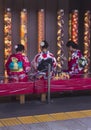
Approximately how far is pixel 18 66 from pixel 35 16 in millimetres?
3372

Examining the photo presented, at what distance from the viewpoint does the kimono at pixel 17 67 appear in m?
10.1

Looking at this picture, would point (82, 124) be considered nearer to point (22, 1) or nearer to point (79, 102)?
point (79, 102)

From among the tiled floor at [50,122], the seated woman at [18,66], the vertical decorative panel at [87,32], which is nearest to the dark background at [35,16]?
the vertical decorative panel at [87,32]

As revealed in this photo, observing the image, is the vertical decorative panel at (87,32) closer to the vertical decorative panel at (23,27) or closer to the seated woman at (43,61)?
the vertical decorative panel at (23,27)

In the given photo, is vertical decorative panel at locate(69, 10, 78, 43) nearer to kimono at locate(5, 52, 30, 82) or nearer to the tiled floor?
kimono at locate(5, 52, 30, 82)

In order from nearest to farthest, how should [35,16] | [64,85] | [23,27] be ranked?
1. [64,85]
2. [23,27]
3. [35,16]

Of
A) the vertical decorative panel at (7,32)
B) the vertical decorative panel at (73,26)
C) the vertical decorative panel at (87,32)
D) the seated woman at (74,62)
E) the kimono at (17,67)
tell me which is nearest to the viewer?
the kimono at (17,67)

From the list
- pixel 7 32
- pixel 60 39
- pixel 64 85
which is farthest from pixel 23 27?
pixel 64 85

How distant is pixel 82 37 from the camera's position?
13852 mm

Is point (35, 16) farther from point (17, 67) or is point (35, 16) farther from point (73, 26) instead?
point (17, 67)

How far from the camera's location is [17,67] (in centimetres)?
1012

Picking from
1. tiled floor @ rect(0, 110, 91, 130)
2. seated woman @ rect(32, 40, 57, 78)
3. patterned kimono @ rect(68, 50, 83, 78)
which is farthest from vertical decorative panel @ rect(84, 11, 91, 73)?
tiled floor @ rect(0, 110, 91, 130)

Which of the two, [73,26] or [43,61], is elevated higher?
[73,26]

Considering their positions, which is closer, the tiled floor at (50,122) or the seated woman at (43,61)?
the tiled floor at (50,122)
